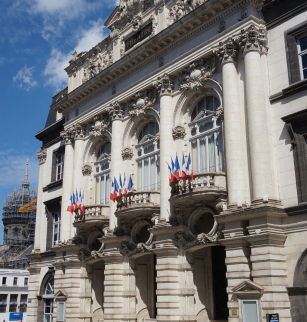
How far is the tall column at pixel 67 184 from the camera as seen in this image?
122 ft

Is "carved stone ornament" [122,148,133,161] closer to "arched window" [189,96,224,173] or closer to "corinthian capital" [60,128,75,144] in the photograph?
"arched window" [189,96,224,173]

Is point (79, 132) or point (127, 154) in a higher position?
point (79, 132)

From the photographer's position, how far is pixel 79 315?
33.6m

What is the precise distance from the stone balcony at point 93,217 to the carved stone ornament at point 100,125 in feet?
20.5

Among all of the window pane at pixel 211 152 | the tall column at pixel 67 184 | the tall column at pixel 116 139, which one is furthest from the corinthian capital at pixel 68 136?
the window pane at pixel 211 152

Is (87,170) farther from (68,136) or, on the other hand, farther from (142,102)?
(142,102)

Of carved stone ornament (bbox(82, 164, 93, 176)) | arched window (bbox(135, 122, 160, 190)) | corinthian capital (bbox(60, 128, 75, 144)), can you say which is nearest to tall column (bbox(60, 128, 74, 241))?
corinthian capital (bbox(60, 128, 75, 144))

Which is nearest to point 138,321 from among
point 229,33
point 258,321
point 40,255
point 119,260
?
point 119,260

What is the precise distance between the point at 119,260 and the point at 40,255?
14499mm

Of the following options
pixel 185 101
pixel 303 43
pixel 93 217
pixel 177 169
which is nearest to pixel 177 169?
pixel 177 169

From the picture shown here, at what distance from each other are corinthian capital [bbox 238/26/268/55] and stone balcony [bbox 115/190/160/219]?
1077 cm

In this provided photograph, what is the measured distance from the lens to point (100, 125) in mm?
36500

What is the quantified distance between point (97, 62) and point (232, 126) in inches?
689

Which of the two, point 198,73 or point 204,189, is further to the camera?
point 198,73
